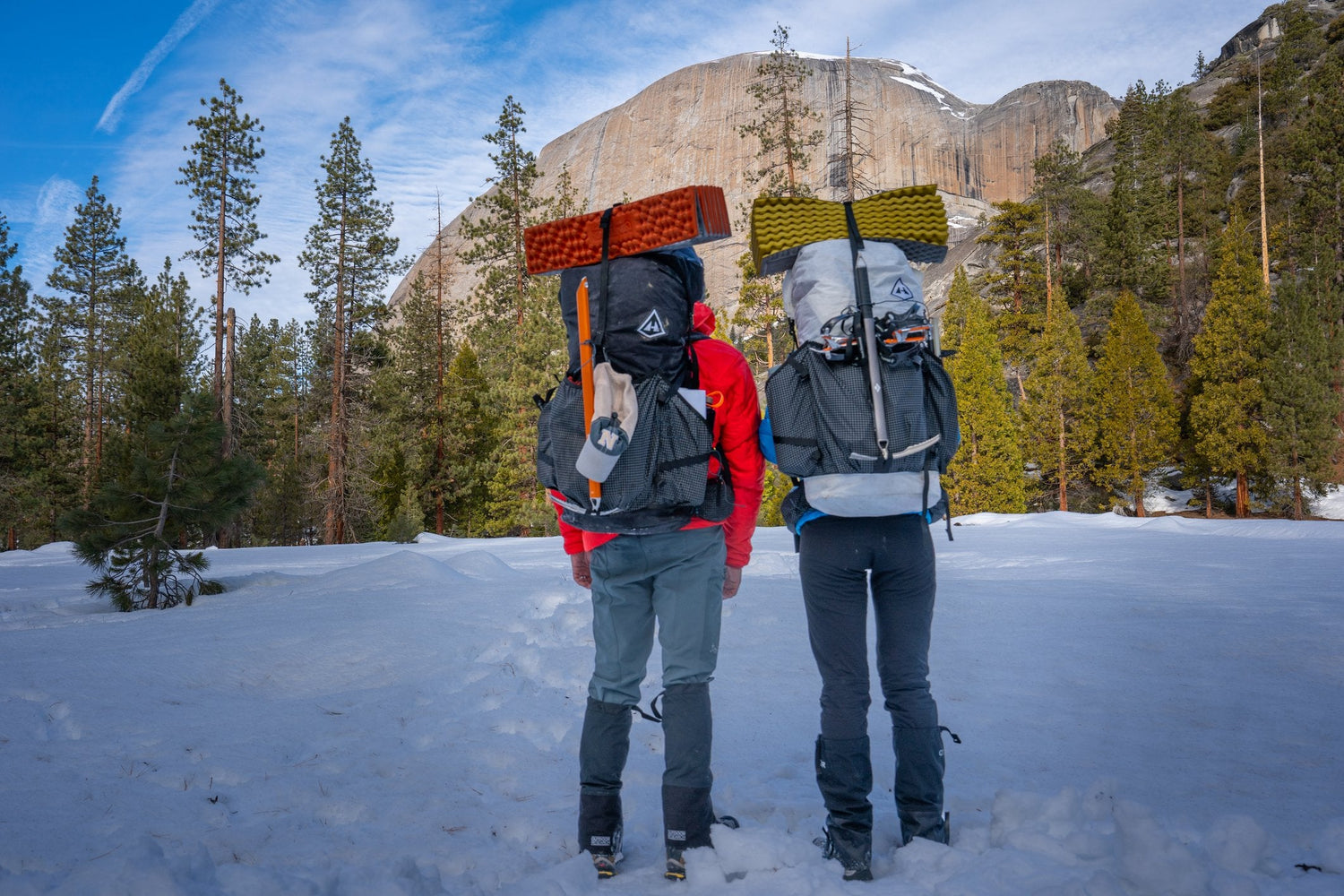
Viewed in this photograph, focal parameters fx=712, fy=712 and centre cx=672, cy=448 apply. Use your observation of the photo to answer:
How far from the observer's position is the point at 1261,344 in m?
22.9

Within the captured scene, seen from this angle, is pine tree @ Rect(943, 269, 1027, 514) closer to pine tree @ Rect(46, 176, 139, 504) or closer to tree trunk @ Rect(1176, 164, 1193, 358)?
tree trunk @ Rect(1176, 164, 1193, 358)

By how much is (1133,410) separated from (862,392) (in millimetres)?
27447

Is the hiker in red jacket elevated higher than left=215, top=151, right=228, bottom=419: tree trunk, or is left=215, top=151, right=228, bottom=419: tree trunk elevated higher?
left=215, top=151, right=228, bottom=419: tree trunk

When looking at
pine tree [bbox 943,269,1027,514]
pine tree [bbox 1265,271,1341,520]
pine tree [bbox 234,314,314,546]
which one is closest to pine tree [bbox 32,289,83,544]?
pine tree [bbox 234,314,314,546]

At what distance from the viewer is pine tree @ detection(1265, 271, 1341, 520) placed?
21.8 m

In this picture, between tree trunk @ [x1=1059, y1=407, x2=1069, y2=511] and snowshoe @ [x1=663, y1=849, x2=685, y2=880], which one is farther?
tree trunk @ [x1=1059, y1=407, x2=1069, y2=511]

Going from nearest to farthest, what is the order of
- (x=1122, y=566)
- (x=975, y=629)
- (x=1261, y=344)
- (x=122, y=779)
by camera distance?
(x=122, y=779)
(x=975, y=629)
(x=1122, y=566)
(x=1261, y=344)

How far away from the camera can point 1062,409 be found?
26.1 m

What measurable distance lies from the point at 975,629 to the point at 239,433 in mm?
24671

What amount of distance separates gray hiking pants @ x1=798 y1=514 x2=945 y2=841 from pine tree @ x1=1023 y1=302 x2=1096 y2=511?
26537mm

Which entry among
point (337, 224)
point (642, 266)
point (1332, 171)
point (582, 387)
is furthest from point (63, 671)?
point (1332, 171)

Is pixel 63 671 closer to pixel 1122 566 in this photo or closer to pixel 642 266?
pixel 642 266

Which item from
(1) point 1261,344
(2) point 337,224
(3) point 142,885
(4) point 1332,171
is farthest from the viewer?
(4) point 1332,171

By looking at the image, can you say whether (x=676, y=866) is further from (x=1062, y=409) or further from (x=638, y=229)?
(x=1062, y=409)
